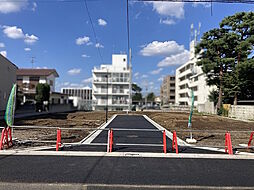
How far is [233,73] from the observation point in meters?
25.8

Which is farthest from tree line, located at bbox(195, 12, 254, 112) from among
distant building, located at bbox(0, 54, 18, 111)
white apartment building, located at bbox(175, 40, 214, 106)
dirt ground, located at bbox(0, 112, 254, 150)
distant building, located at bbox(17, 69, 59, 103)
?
distant building, located at bbox(17, 69, 59, 103)

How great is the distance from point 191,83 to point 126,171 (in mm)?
54000

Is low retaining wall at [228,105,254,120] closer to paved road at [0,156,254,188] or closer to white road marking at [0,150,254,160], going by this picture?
white road marking at [0,150,254,160]

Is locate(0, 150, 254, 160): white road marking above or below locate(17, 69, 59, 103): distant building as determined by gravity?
below

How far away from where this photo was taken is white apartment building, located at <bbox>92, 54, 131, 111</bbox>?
4662cm

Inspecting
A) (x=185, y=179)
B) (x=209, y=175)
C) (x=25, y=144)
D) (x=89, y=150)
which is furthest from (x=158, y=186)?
(x=25, y=144)

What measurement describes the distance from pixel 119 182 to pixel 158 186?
0.86m

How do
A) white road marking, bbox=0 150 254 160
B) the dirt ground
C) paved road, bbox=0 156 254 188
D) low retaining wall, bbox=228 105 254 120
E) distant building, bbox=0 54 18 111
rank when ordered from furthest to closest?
distant building, bbox=0 54 18 111 → low retaining wall, bbox=228 105 254 120 → the dirt ground → white road marking, bbox=0 150 254 160 → paved road, bbox=0 156 254 188

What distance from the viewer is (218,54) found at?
1058 inches

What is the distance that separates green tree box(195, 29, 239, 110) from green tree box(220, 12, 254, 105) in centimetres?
83

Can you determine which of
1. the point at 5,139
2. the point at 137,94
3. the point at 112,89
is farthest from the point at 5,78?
the point at 137,94

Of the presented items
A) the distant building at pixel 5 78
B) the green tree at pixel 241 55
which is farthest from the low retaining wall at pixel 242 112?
the distant building at pixel 5 78

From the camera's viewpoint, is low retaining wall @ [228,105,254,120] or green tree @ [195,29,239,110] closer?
low retaining wall @ [228,105,254,120]

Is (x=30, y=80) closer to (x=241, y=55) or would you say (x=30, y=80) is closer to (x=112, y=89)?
(x=112, y=89)
